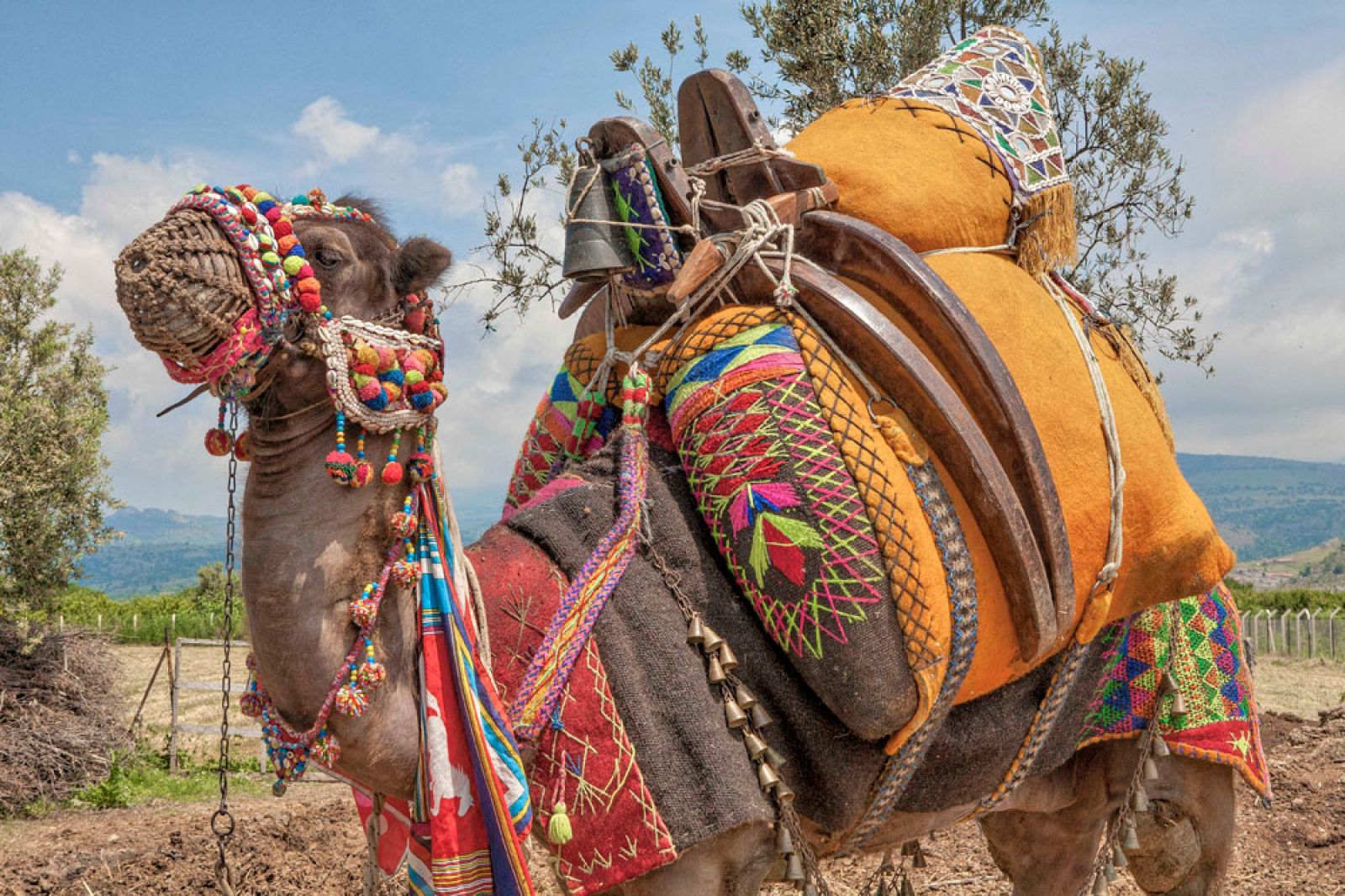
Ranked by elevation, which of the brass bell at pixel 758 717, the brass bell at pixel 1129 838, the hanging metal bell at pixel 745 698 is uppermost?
the hanging metal bell at pixel 745 698

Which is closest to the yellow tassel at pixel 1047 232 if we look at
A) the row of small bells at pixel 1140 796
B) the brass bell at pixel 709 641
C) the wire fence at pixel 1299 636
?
the row of small bells at pixel 1140 796

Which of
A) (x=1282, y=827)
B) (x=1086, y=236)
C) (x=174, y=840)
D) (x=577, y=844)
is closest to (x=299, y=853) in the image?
(x=174, y=840)

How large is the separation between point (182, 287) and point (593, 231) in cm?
129

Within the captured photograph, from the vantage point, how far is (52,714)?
11203mm

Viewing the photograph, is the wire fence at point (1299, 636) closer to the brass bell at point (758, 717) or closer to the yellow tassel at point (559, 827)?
the brass bell at point (758, 717)

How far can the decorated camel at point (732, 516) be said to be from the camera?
7.47ft

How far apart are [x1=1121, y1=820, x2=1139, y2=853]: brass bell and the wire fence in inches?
737

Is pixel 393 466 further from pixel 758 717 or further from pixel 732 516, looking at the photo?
pixel 758 717

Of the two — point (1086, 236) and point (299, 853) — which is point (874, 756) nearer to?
point (299, 853)

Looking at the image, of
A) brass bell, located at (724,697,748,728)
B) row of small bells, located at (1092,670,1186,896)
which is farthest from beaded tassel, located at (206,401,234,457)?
row of small bells, located at (1092,670,1186,896)

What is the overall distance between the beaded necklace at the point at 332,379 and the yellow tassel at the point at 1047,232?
2.05 metres

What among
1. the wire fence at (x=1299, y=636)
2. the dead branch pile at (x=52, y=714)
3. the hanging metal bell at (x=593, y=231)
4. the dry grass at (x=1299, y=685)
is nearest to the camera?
the hanging metal bell at (x=593, y=231)

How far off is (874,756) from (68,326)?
1449cm

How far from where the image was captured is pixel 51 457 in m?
13.2
